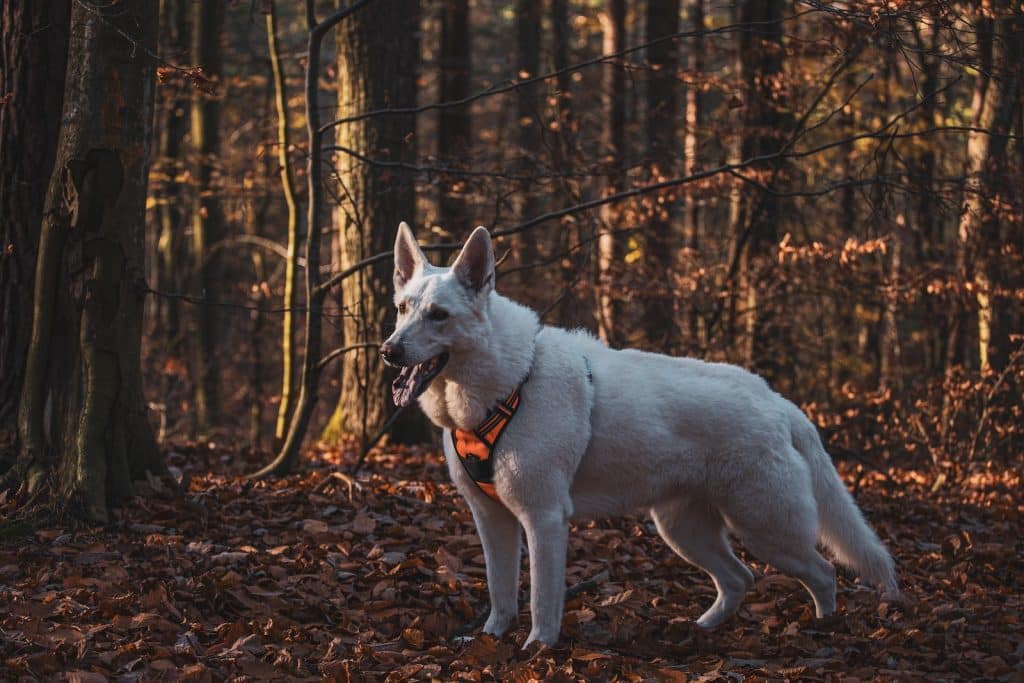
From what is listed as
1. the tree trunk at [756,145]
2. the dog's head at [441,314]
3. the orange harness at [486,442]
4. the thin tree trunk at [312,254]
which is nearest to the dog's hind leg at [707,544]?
the orange harness at [486,442]

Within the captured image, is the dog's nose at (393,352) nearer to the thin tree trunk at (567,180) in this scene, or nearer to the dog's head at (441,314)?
the dog's head at (441,314)

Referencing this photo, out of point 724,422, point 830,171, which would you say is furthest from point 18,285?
point 830,171

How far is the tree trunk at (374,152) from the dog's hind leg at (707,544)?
4.62m

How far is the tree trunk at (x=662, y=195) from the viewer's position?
12133 millimetres

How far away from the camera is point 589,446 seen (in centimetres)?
558

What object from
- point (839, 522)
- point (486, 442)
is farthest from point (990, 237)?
point (486, 442)

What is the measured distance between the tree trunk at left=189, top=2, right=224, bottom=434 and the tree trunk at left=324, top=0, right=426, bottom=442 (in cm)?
664

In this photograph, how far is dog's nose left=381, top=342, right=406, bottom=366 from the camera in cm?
496

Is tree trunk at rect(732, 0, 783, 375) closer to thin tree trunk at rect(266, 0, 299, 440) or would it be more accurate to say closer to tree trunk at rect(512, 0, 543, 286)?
tree trunk at rect(512, 0, 543, 286)

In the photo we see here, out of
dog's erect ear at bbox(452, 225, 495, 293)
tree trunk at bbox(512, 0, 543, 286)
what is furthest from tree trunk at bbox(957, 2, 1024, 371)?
dog's erect ear at bbox(452, 225, 495, 293)

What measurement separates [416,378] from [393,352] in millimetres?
268

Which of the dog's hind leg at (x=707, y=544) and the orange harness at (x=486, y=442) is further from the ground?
the orange harness at (x=486, y=442)

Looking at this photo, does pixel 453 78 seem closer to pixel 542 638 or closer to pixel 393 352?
pixel 393 352

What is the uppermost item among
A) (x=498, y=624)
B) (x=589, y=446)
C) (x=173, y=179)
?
(x=173, y=179)
